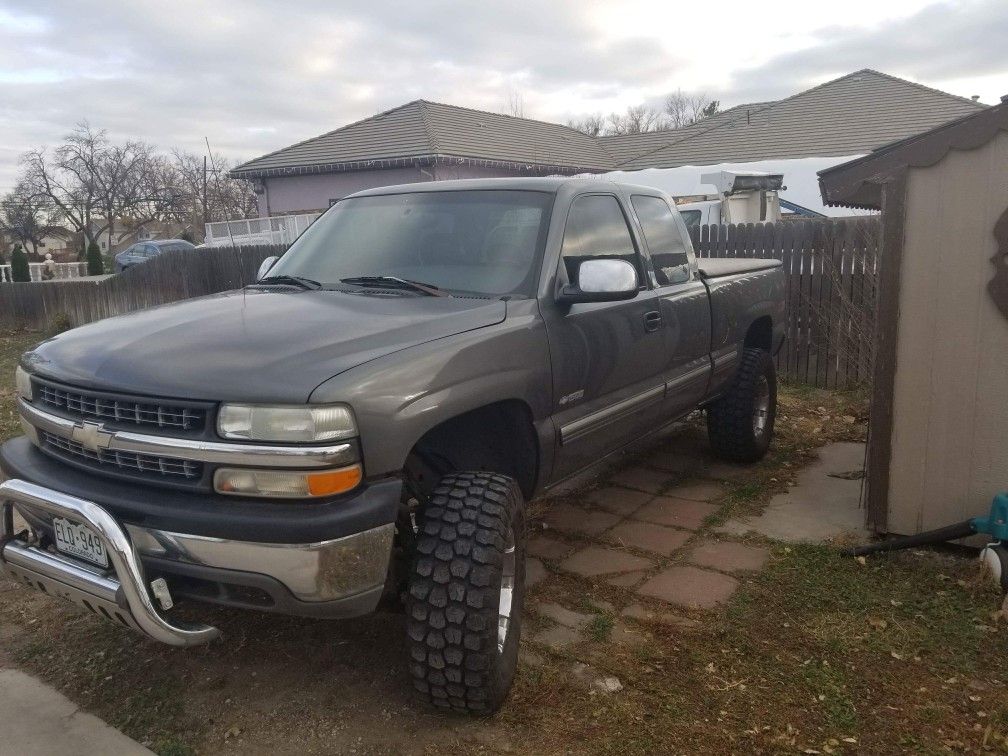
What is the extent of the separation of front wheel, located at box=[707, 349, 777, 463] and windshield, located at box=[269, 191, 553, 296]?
238 cm

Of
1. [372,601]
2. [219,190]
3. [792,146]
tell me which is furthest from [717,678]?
[219,190]

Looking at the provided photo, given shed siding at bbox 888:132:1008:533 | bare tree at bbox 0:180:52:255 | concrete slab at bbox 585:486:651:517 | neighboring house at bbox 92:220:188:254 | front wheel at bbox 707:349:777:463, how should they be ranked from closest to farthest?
shed siding at bbox 888:132:1008:533 < concrete slab at bbox 585:486:651:517 < front wheel at bbox 707:349:777:463 < bare tree at bbox 0:180:52:255 < neighboring house at bbox 92:220:188:254

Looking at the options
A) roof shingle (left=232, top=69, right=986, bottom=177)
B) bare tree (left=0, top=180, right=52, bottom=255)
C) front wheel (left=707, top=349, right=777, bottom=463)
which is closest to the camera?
front wheel (left=707, top=349, right=777, bottom=463)

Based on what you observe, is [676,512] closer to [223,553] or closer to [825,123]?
[223,553]

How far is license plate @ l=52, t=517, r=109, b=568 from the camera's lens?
103 inches

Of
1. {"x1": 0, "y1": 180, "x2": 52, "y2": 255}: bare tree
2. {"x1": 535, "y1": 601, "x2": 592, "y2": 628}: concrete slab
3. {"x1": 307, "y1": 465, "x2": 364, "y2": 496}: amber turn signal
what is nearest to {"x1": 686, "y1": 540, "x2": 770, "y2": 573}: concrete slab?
{"x1": 535, "y1": 601, "x2": 592, "y2": 628}: concrete slab

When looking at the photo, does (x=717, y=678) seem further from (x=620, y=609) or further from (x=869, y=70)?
(x=869, y=70)

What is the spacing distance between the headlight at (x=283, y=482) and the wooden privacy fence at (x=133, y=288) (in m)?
9.99

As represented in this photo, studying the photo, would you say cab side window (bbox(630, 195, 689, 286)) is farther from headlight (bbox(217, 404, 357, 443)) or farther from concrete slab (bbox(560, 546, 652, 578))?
headlight (bbox(217, 404, 357, 443))

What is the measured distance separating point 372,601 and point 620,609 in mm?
1487

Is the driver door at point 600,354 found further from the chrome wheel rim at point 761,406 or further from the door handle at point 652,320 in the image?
the chrome wheel rim at point 761,406

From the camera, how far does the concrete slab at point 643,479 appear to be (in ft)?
17.6

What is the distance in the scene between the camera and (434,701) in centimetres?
279

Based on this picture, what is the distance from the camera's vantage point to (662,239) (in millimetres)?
4770
